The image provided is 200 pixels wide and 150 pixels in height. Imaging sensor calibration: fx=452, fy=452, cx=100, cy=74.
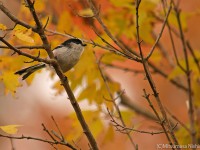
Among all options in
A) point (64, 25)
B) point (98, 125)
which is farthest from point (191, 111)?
point (64, 25)

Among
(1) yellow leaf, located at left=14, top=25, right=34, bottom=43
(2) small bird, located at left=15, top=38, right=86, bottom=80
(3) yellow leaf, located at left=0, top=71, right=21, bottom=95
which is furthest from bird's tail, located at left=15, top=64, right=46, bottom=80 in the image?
(1) yellow leaf, located at left=14, top=25, right=34, bottom=43

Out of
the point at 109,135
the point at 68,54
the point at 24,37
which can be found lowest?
the point at 24,37

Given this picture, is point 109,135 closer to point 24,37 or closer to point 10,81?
point 10,81

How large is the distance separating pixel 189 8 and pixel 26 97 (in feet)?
11.0

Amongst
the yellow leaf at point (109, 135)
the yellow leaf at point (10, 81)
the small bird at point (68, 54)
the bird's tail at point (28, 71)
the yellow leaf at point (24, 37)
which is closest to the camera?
the yellow leaf at point (24, 37)

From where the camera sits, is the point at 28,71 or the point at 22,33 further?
the point at 28,71

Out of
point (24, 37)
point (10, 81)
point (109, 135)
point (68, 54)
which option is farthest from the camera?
point (109, 135)

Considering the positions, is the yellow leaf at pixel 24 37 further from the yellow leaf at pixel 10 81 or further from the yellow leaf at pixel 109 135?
the yellow leaf at pixel 109 135

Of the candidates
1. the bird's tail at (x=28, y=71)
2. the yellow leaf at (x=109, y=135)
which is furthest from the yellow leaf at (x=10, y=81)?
the yellow leaf at (x=109, y=135)

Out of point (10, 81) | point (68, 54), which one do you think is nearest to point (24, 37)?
point (10, 81)

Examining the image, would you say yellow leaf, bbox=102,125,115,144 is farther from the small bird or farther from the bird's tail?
the bird's tail

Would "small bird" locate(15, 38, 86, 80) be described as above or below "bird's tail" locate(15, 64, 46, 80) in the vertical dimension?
above

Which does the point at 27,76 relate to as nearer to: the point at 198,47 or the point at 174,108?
the point at 198,47

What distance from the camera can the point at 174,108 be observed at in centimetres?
575
